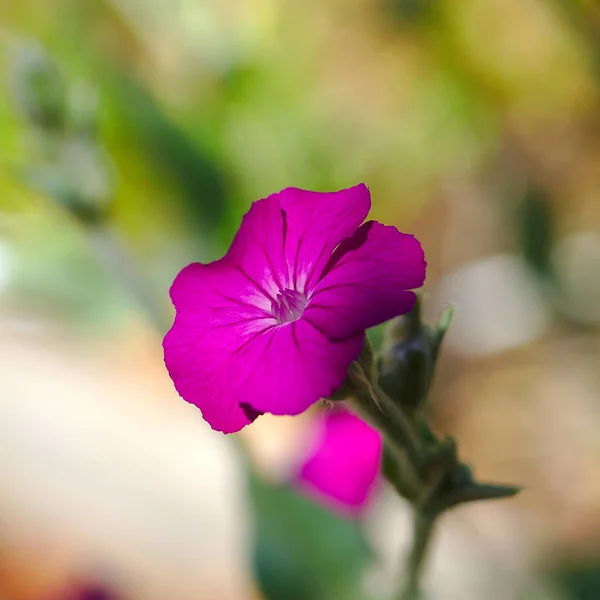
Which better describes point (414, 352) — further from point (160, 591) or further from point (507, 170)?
point (507, 170)

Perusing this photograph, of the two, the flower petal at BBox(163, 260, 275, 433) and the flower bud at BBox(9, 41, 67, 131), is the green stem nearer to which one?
the flower petal at BBox(163, 260, 275, 433)

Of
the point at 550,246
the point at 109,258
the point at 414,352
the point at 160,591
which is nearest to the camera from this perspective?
the point at 414,352

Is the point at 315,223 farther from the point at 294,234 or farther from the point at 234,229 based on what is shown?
the point at 234,229

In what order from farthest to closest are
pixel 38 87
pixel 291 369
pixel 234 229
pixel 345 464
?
pixel 234 229
pixel 345 464
pixel 38 87
pixel 291 369

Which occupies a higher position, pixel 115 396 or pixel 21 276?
pixel 21 276

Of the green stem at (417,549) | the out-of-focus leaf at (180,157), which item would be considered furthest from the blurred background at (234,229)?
the green stem at (417,549)

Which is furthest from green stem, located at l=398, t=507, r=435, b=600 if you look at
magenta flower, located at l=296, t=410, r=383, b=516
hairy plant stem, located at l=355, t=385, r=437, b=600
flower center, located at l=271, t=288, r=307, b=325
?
magenta flower, located at l=296, t=410, r=383, b=516

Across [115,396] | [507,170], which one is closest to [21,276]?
[115,396]

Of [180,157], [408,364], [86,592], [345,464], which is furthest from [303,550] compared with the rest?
[180,157]
